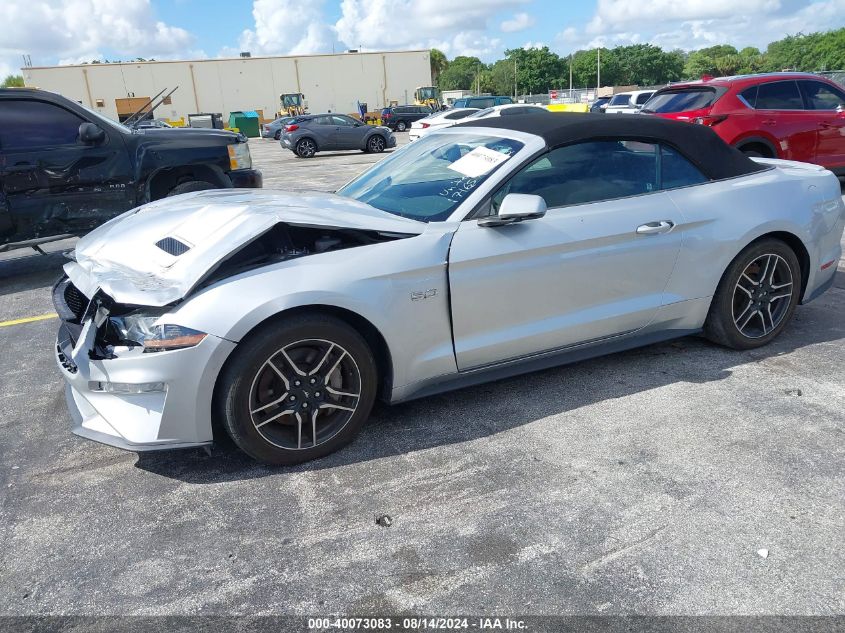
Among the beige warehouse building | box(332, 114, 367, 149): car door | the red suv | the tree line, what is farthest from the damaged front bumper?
the tree line

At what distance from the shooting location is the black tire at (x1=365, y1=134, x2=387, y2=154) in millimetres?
24625

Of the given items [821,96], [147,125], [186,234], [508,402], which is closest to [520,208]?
[508,402]

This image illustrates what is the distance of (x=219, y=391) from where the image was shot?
291 cm

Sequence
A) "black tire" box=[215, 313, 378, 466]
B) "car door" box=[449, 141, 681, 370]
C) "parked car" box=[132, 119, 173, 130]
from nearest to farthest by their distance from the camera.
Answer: "black tire" box=[215, 313, 378, 466], "car door" box=[449, 141, 681, 370], "parked car" box=[132, 119, 173, 130]

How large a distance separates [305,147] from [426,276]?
2233cm

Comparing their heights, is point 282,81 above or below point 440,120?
above

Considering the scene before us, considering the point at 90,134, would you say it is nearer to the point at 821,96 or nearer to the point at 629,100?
the point at 821,96

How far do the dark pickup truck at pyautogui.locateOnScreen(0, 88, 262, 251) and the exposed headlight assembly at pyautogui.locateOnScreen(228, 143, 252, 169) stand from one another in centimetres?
49

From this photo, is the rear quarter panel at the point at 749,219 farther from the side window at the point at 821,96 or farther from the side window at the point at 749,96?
the side window at the point at 821,96

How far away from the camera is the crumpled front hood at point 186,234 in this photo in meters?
2.93

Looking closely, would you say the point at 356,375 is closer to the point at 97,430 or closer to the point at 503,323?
the point at 503,323

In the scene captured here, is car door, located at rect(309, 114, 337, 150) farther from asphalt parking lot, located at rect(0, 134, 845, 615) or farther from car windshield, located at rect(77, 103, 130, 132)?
asphalt parking lot, located at rect(0, 134, 845, 615)

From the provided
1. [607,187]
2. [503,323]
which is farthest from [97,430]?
[607,187]

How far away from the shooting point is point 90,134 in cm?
662
